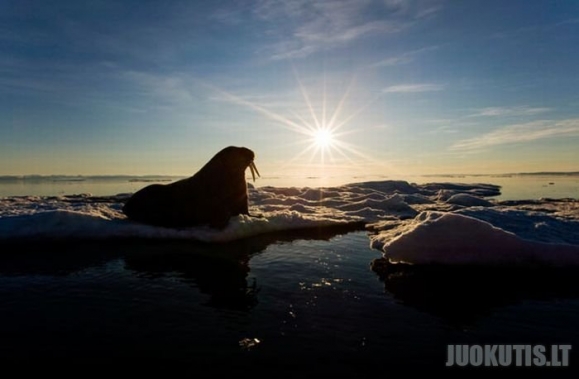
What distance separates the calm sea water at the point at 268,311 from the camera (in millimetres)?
6137

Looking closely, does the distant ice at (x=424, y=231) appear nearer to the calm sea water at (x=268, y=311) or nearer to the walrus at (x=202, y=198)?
the calm sea water at (x=268, y=311)

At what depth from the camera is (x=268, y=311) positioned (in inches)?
318

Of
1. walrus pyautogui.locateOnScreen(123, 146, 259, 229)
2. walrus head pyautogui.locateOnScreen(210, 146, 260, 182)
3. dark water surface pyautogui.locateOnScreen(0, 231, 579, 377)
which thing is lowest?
dark water surface pyautogui.locateOnScreen(0, 231, 579, 377)

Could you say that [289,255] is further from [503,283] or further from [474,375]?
[474,375]

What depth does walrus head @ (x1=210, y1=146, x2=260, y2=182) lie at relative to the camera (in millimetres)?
20484

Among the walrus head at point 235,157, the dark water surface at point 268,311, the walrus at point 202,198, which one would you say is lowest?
the dark water surface at point 268,311

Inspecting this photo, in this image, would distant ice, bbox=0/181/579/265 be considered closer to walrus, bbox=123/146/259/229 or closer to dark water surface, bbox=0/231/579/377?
dark water surface, bbox=0/231/579/377

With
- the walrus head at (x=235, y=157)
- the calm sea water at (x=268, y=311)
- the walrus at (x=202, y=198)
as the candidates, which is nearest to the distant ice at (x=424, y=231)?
the calm sea water at (x=268, y=311)

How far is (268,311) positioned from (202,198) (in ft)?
38.8

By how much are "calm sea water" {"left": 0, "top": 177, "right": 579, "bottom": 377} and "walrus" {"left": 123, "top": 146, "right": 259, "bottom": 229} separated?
5.04m

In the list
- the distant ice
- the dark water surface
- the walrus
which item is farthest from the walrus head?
the dark water surface

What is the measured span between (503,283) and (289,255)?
22.4 feet

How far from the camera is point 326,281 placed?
1038 cm

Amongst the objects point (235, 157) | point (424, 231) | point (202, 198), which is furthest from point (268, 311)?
point (235, 157)
